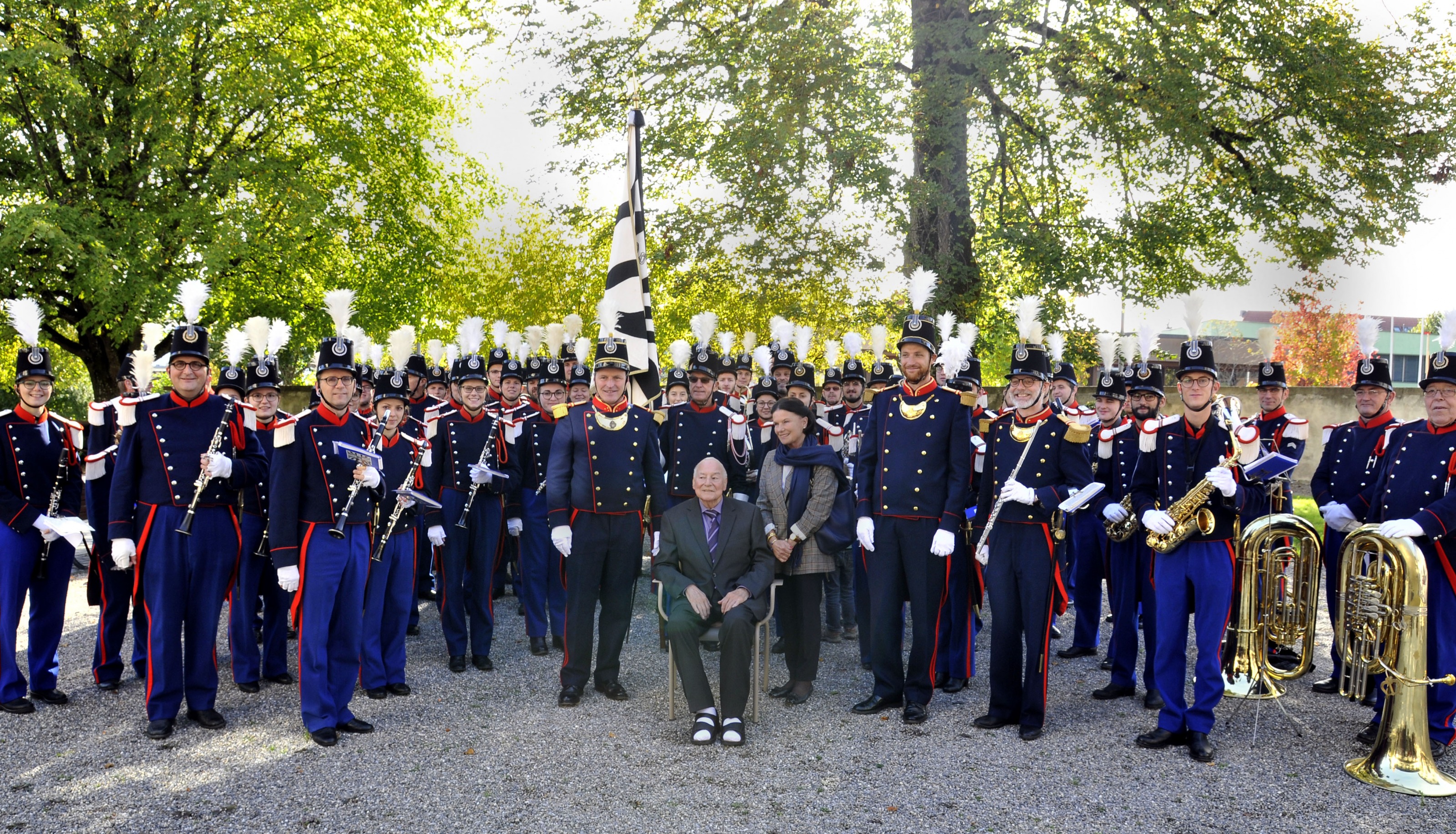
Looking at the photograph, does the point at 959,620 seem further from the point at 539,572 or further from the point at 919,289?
the point at 539,572

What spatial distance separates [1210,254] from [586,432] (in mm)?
12593

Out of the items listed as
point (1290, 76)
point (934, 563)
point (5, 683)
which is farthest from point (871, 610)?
point (1290, 76)

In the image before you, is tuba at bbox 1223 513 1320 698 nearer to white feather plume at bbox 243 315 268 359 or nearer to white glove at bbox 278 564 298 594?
white glove at bbox 278 564 298 594

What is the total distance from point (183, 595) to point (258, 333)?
5.37 ft

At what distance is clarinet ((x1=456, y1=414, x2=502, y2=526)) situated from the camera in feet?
25.6

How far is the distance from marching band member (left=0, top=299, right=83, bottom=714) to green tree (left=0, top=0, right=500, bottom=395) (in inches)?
380

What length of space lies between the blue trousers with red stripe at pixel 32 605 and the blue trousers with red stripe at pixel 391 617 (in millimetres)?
1874

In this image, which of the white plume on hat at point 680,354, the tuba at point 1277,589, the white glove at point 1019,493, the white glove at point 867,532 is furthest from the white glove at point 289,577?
the tuba at point 1277,589

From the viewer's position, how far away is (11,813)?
15.6 feet

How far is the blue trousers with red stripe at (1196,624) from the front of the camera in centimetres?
578

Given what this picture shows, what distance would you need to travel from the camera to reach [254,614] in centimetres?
751

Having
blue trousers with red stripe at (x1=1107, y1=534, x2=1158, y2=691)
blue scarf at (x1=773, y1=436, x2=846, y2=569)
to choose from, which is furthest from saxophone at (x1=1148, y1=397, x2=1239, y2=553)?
blue scarf at (x1=773, y1=436, x2=846, y2=569)

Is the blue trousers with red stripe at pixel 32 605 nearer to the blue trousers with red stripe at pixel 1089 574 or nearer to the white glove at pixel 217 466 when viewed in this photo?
the white glove at pixel 217 466

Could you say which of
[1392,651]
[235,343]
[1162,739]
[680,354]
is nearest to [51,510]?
[235,343]
